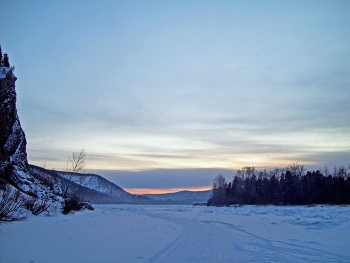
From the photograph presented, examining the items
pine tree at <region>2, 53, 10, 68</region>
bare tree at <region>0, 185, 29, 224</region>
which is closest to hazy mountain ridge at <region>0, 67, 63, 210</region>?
pine tree at <region>2, 53, 10, 68</region>

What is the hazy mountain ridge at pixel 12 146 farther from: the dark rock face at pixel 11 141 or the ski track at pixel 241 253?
the ski track at pixel 241 253

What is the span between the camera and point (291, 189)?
68.2 metres

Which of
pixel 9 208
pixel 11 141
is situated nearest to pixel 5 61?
pixel 11 141

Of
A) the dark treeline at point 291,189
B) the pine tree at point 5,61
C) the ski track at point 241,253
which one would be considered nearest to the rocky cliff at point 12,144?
the pine tree at point 5,61

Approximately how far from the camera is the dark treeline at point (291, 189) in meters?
59.2

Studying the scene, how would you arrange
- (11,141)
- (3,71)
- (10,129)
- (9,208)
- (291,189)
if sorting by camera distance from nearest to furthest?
1. (9,208)
2. (3,71)
3. (11,141)
4. (10,129)
5. (291,189)

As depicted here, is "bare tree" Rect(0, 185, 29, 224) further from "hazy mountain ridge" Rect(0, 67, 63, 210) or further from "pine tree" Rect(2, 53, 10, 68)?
"pine tree" Rect(2, 53, 10, 68)

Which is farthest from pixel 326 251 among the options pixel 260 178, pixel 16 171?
pixel 260 178

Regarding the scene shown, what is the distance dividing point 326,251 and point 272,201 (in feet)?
209

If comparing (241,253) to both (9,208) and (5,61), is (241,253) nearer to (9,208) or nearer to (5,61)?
(9,208)

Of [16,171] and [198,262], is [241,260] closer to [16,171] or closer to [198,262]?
[198,262]

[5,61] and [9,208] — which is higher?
[5,61]

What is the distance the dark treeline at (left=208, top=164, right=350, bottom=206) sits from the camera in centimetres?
5919

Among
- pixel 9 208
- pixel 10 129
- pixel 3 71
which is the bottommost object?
pixel 9 208
